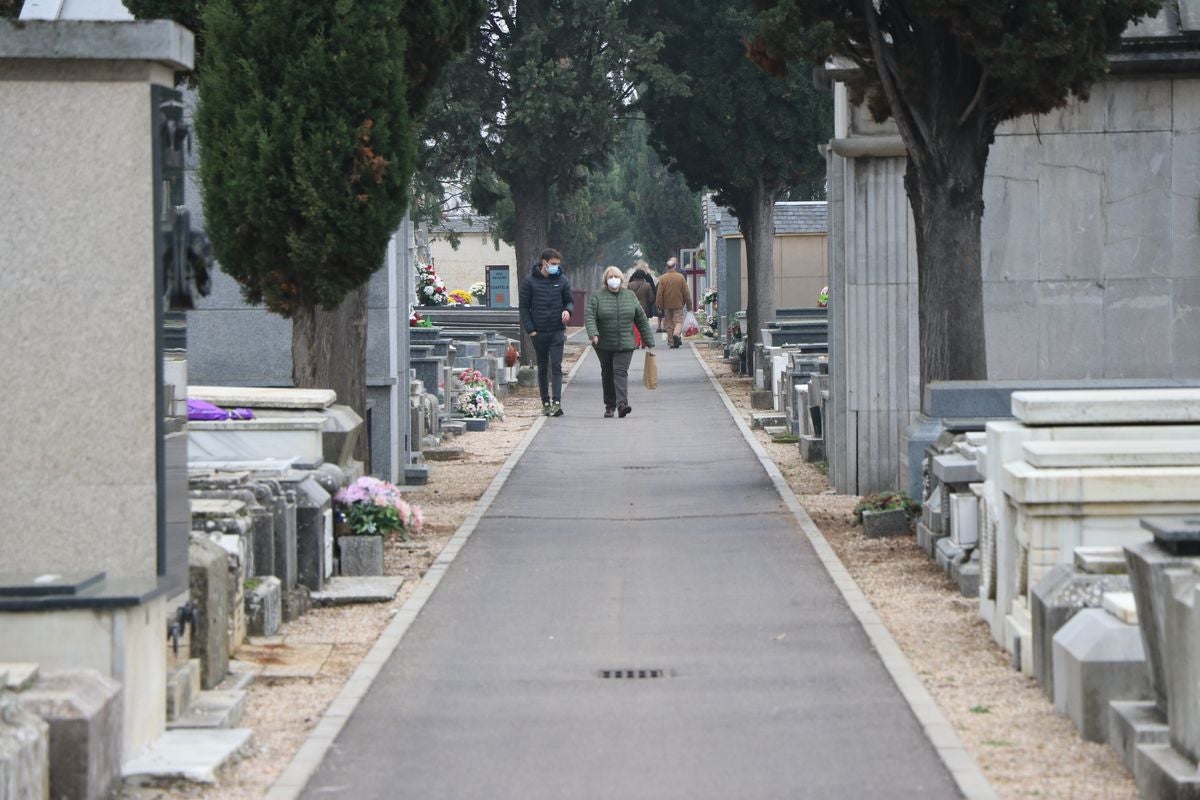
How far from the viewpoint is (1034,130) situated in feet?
48.2

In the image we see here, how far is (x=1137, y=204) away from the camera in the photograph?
581 inches

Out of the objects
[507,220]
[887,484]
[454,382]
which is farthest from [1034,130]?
[507,220]

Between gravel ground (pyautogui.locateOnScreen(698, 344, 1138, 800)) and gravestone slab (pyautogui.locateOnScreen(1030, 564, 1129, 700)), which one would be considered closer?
gravel ground (pyautogui.locateOnScreen(698, 344, 1138, 800))

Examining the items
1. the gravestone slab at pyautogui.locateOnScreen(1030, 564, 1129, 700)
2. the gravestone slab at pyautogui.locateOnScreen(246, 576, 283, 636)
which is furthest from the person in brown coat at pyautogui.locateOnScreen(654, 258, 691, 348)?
the gravestone slab at pyautogui.locateOnScreen(1030, 564, 1129, 700)

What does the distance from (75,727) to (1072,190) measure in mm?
10639

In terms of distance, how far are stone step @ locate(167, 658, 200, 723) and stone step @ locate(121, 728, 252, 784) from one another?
111mm

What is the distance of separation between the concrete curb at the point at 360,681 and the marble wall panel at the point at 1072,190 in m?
5.01

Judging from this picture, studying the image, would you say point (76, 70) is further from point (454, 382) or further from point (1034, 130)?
point (454, 382)

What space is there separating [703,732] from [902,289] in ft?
26.8

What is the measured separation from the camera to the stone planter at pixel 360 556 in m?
11.4

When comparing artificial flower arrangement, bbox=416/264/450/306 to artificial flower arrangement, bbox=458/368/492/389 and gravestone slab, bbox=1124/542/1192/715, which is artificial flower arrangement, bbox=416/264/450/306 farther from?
A: gravestone slab, bbox=1124/542/1192/715

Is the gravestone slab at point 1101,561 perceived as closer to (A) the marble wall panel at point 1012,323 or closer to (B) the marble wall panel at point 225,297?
(A) the marble wall panel at point 1012,323

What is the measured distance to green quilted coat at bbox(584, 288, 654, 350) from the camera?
864 inches

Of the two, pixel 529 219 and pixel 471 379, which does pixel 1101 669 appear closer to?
pixel 471 379
